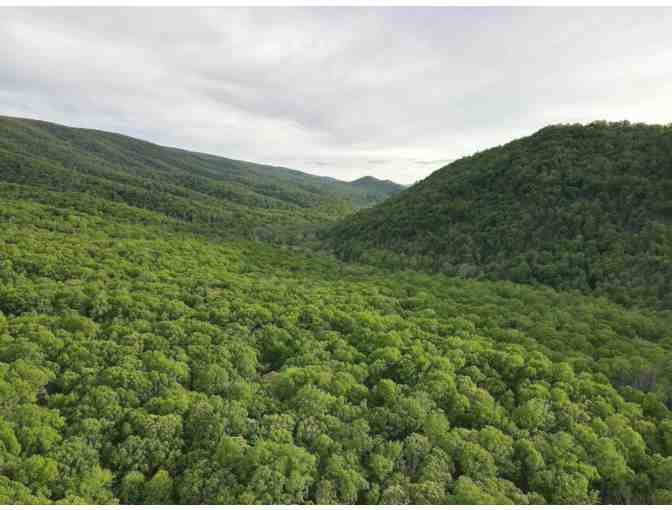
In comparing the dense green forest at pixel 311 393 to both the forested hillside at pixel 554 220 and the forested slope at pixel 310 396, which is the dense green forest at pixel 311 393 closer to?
the forested slope at pixel 310 396

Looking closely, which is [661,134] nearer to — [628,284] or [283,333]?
[628,284]

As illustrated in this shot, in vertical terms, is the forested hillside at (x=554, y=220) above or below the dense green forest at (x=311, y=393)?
above

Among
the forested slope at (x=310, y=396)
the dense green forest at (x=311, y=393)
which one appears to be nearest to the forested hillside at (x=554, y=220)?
the dense green forest at (x=311, y=393)

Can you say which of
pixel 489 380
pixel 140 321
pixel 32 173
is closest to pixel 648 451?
pixel 489 380

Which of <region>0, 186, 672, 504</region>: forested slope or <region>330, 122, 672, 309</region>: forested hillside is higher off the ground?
<region>330, 122, 672, 309</region>: forested hillside

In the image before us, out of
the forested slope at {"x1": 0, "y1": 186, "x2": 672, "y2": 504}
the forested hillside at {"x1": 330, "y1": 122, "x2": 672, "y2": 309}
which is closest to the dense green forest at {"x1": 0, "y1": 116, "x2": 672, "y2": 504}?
the forested slope at {"x1": 0, "y1": 186, "x2": 672, "y2": 504}

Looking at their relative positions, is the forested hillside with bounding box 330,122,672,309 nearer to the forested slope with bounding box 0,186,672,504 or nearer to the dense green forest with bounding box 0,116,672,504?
the dense green forest with bounding box 0,116,672,504
